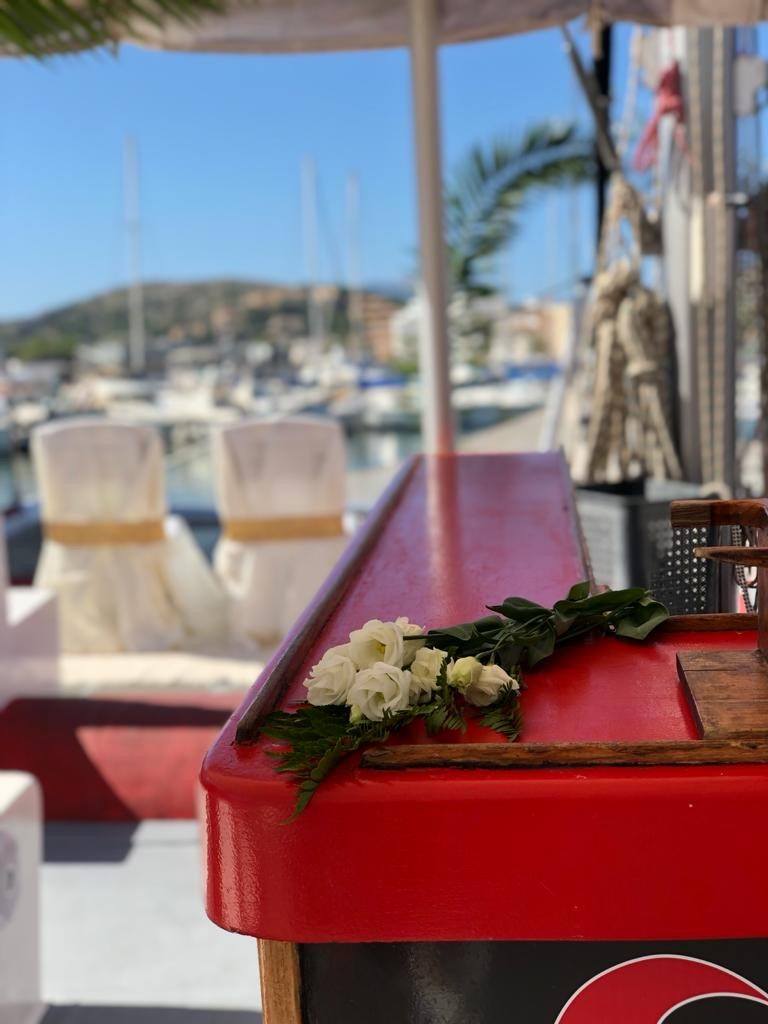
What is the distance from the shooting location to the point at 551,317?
7125mm

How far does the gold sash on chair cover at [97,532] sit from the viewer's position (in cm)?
440

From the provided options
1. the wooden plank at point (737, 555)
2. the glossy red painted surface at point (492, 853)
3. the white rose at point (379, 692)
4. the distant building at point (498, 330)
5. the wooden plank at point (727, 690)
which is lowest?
the glossy red painted surface at point (492, 853)

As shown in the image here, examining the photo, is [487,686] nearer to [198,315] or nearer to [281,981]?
[281,981]

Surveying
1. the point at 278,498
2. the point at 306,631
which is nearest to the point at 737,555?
the point at 306,631

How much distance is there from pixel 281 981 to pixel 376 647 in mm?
276

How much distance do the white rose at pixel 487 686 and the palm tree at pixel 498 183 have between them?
5.59 m

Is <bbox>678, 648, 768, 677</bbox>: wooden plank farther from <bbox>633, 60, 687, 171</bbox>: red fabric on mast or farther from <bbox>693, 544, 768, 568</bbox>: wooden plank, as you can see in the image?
<bbox>633, 60, 687, 171</bbox>: red fabric on mast

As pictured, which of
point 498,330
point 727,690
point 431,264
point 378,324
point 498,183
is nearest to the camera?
point 727,690

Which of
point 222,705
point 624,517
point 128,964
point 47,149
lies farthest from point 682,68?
point 47,149

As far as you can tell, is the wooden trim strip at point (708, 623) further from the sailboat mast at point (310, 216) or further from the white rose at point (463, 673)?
the sailboat mast at point (310, 216)

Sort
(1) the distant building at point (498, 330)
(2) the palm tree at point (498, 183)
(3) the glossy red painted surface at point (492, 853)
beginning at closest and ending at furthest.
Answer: (3) the glossy red painted surface at point (492, 853) → (2) the palm tree at point (498, 183) → (1) the distant building at point (498, 330)

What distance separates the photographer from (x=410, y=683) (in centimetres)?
100

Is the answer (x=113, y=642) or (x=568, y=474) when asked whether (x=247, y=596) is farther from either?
(x=568, y=474)

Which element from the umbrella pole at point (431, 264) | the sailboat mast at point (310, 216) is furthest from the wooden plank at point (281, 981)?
the sailboat mast at point (310, 216)
